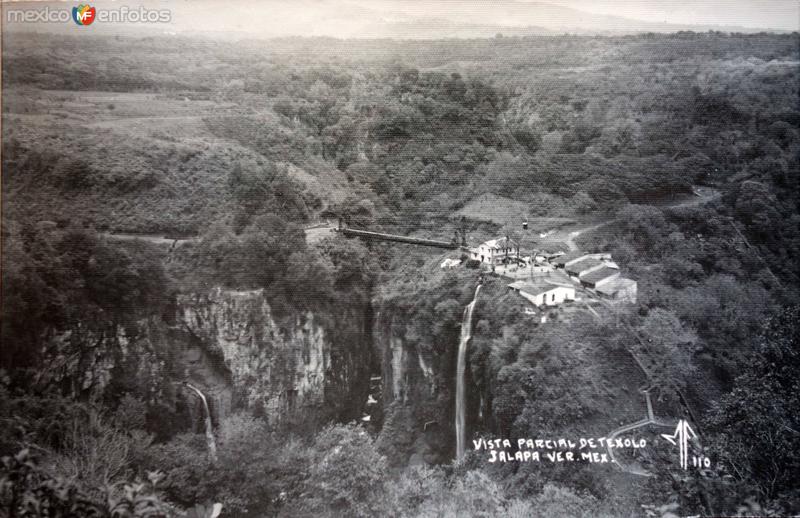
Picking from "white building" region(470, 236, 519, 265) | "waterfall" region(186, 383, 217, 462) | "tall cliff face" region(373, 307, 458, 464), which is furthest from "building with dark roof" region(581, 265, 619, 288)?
"waterfall" region(186, 383, 217, 462)

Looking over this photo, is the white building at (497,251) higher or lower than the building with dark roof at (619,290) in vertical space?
higher

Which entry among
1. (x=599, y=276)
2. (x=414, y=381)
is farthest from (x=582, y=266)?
(x=414, y=381)

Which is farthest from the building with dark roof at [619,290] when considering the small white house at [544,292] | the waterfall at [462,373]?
the waterfall at [462,373]

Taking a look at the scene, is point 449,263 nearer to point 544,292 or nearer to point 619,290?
point 544,292

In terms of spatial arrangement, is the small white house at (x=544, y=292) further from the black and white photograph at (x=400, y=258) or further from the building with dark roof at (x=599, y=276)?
the building with dark roof at (x=599, y=276)

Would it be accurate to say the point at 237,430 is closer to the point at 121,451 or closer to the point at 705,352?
the point at 121,451

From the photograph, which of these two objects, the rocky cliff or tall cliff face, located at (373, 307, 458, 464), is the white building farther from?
the rocky cliff
